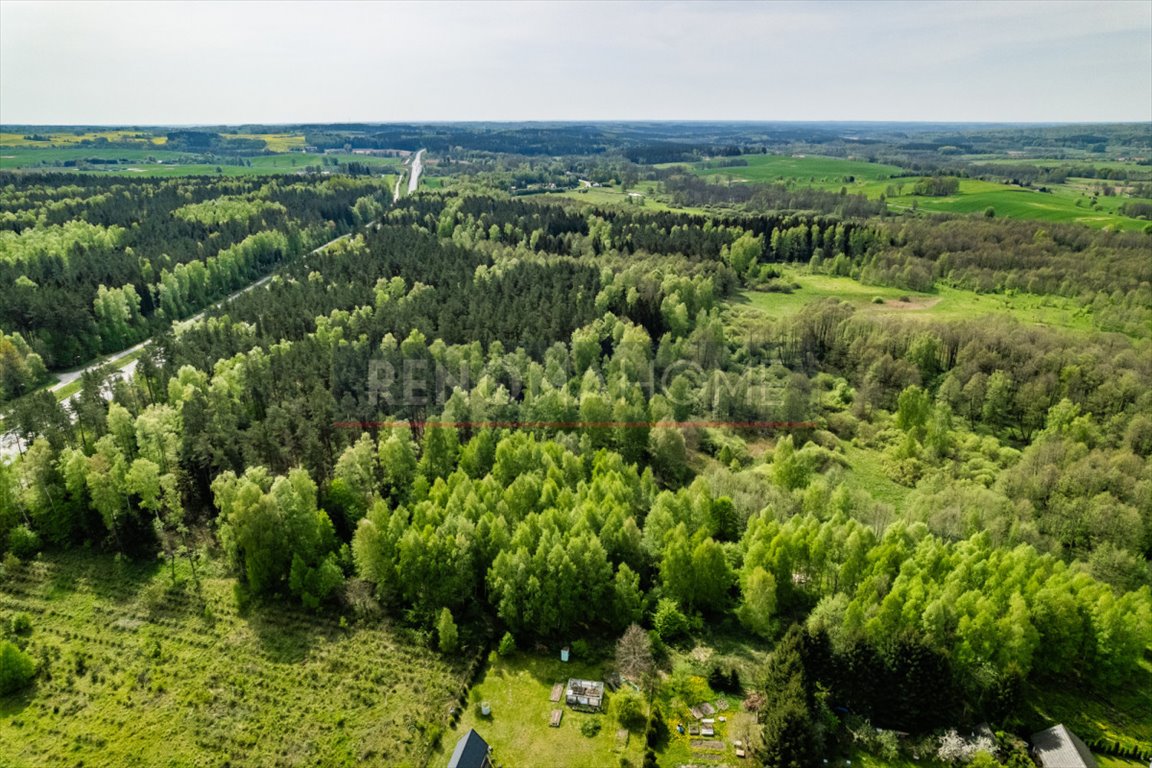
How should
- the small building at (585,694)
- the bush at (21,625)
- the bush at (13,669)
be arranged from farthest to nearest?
1. the bush at (21,625)
2. the bush at (13,669)
3. the small building at (585,694)

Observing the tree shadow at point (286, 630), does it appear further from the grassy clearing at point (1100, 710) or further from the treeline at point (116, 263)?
the treeline at point (116, 263)

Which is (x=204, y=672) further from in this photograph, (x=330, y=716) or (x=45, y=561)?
(x=45, y=561)

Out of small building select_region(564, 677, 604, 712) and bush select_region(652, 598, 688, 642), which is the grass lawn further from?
bush select_region(652, 598, 688, 642)

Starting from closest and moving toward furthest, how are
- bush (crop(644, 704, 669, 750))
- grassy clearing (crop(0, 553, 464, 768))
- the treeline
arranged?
grassy clearing (crop(0, 553, 464, 768)), bush (crop(644, 704, 669, 750)), the treeline

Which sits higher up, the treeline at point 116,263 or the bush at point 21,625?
the treeline at point 116,263

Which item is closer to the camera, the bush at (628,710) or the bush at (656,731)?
the bush at (656,731)

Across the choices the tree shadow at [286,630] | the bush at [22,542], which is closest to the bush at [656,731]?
the tree shadow at [286,630]

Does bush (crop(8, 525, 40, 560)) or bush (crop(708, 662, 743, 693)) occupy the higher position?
bush (crop(8, 525, 40, 560))

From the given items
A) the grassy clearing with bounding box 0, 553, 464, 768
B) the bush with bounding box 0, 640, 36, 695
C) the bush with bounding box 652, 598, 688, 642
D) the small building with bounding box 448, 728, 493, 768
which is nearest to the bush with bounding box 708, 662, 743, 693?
the bush with bounding box 652, 598, 688, 642
